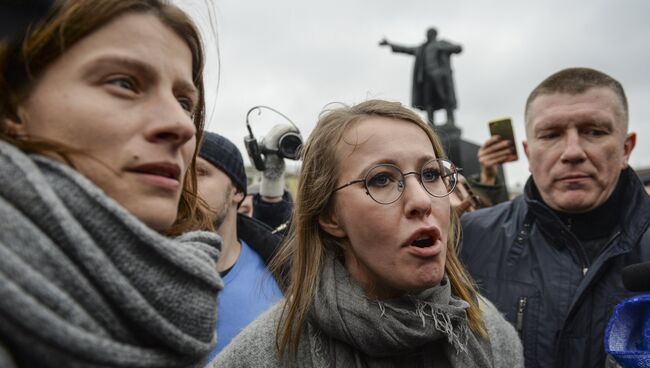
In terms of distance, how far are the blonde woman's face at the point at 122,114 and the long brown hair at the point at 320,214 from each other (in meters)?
0.77

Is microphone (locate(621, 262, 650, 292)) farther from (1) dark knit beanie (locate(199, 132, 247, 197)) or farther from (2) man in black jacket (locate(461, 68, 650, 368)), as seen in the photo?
(1) dark knit beanie (locate(199, 132, 247, 197))

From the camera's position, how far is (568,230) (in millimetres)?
Answer: 2205

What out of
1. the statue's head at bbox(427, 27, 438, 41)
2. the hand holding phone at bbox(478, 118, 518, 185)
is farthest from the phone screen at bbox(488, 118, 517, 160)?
the statue's head at bbox(427, 27, 438, 41)

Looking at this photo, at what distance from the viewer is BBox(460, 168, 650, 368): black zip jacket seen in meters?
2.02

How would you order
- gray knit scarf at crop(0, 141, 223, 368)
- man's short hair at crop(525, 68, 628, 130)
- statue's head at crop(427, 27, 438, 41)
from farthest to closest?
statue's head at crop(427, 27, 438, 41), man's short hair at crop(525, 68, 628, 130), gray knit scarf at crop(0, 141, 223, 368)

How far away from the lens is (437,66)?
1042cm

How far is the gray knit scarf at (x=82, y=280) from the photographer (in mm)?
756

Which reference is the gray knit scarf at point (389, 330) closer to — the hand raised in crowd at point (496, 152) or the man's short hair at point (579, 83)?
the man's short hair at point (579, 83)

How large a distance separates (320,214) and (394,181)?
340 mm

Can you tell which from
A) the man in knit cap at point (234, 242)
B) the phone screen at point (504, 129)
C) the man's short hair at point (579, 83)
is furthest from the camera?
the phone screen at point (504, 129)

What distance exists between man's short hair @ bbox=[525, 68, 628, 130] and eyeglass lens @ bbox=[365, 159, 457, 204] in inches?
46.0

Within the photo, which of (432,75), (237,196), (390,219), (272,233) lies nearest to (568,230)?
(390,219)

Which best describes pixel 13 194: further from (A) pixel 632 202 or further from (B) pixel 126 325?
(A) pixel 632 202

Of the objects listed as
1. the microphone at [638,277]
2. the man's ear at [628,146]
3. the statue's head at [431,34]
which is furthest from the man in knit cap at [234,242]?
the statue's head at [431,34]
